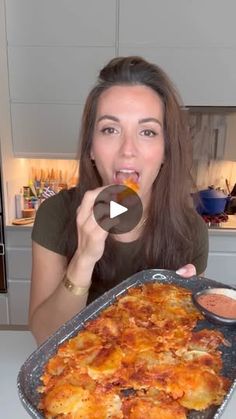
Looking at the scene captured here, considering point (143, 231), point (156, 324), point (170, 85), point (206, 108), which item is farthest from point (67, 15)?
point (156, 324)

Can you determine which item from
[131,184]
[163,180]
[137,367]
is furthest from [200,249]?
[137,367]

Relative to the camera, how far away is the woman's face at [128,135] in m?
0.93

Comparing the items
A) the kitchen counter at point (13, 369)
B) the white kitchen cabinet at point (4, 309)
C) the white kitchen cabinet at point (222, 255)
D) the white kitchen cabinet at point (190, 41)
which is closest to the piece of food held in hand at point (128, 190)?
the kitchen counter at point (13, 369)

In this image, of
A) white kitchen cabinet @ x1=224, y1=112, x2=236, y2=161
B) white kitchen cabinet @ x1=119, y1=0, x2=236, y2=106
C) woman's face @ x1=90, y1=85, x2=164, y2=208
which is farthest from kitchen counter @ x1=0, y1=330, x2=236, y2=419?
white kitchen cabinet @ x1=224, y1=112, x2=236, y2=161

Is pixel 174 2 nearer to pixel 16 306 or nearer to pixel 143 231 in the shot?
pixel 143 231

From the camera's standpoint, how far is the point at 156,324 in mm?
774

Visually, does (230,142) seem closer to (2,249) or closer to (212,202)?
(212,202)

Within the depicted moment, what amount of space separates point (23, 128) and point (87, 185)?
1392 mm

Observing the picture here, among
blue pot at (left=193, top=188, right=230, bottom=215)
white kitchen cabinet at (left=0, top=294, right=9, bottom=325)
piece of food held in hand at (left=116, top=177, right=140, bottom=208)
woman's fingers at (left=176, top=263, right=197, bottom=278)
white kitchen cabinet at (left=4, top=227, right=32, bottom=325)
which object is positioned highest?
piece of food held in hand at (left=116, top=177, right=140, bottom=208)

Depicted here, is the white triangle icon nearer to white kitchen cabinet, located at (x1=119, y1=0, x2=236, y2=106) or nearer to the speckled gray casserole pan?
the speckled gray casserole pan

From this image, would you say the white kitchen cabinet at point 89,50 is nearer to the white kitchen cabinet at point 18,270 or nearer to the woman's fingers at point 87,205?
the white kitchen cabinet at point 18,270

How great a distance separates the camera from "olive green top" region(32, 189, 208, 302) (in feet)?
3.60

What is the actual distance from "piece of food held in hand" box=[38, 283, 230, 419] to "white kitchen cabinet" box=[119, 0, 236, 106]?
180 centimetres

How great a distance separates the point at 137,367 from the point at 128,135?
54 cm
